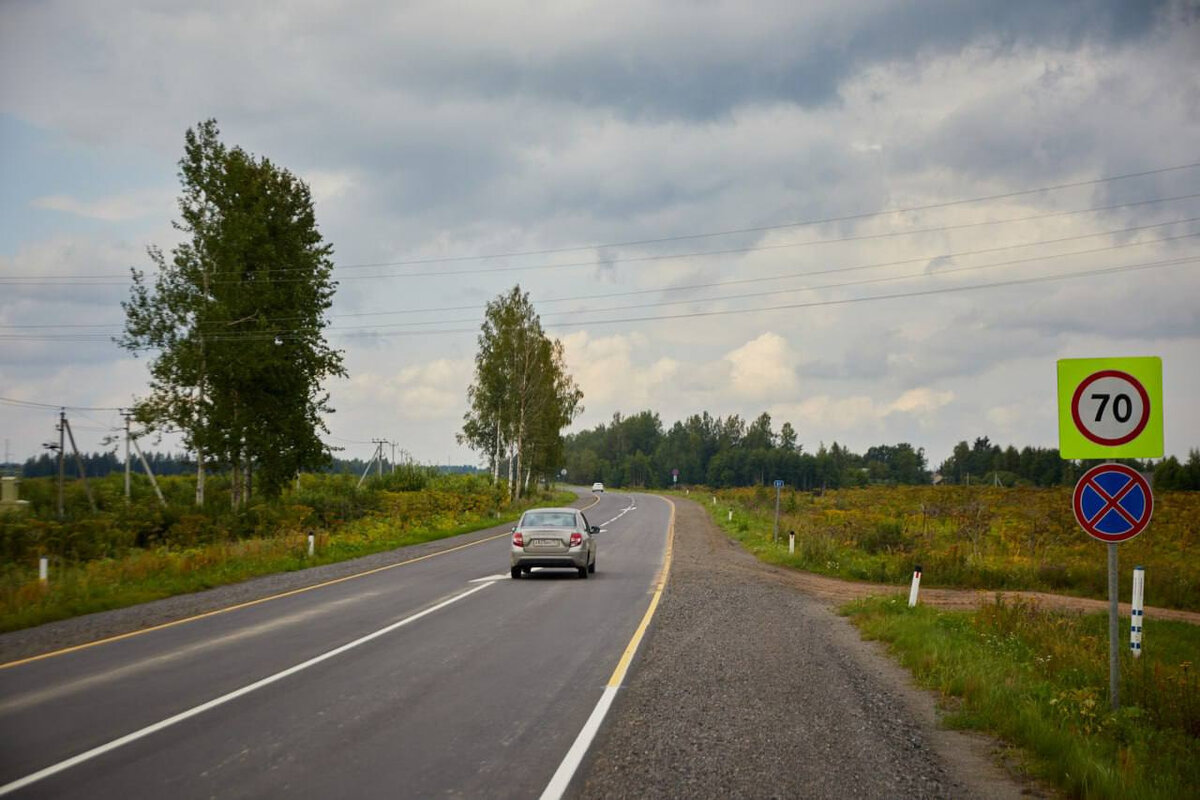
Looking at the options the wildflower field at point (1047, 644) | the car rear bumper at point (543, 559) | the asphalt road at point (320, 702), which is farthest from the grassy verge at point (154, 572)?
the wildflower field at point (1047, 644)

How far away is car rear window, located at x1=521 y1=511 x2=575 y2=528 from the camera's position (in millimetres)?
20891

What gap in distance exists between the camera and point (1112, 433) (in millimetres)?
8227

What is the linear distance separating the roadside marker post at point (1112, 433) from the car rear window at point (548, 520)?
544 inches

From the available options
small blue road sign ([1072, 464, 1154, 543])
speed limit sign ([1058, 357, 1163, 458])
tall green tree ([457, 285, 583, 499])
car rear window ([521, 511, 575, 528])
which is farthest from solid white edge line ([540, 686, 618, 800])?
tall green tree ([457, 285, 583, 499])

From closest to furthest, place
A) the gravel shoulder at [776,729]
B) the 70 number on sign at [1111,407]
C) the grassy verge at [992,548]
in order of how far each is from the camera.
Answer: the gravel shoulder at [776,729] < the 70 number on sign at [1111,407] < the grassy verge at [992,548]

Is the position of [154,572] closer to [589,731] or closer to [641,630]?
[641,630]

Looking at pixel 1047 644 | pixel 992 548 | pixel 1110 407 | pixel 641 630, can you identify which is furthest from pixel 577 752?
pixel 992 548

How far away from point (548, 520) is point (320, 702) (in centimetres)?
1280

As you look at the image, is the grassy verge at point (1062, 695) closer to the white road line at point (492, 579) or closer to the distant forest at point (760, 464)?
the white road line at point (492, 579)

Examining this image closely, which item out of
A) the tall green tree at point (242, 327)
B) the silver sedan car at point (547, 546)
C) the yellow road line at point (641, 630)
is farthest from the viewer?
the tall green tree at point (242, 327)

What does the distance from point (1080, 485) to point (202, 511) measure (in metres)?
29.2

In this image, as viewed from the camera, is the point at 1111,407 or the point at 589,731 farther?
the point at 1111,407

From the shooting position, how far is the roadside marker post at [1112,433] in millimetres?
8031

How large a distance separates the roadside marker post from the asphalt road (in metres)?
4.97
